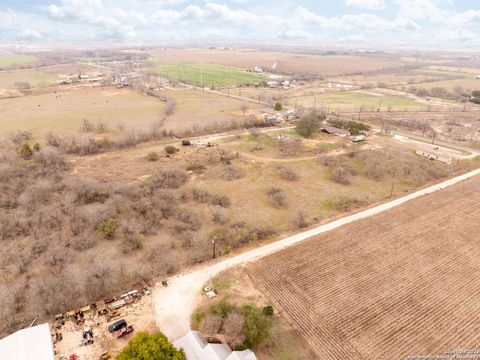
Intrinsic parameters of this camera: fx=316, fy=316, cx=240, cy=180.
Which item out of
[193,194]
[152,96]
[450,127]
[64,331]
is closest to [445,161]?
[450,127]

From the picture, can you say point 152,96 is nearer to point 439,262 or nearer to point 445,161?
point 445,161

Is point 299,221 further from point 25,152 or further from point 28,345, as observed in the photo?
point 25,152

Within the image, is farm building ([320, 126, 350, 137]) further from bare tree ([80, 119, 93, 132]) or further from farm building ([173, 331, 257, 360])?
farm building ([173, 331, 257, 360])

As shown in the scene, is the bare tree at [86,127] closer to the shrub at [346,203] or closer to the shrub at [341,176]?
the shrub at [341,176]

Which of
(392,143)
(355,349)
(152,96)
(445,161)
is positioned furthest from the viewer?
(152,96)

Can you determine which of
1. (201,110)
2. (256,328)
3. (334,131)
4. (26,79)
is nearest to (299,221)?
(256,328)

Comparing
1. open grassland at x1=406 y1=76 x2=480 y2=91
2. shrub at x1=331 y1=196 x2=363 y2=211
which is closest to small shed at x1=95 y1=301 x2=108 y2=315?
shrub at x1=331 y1=196 x2=363 y2=211
